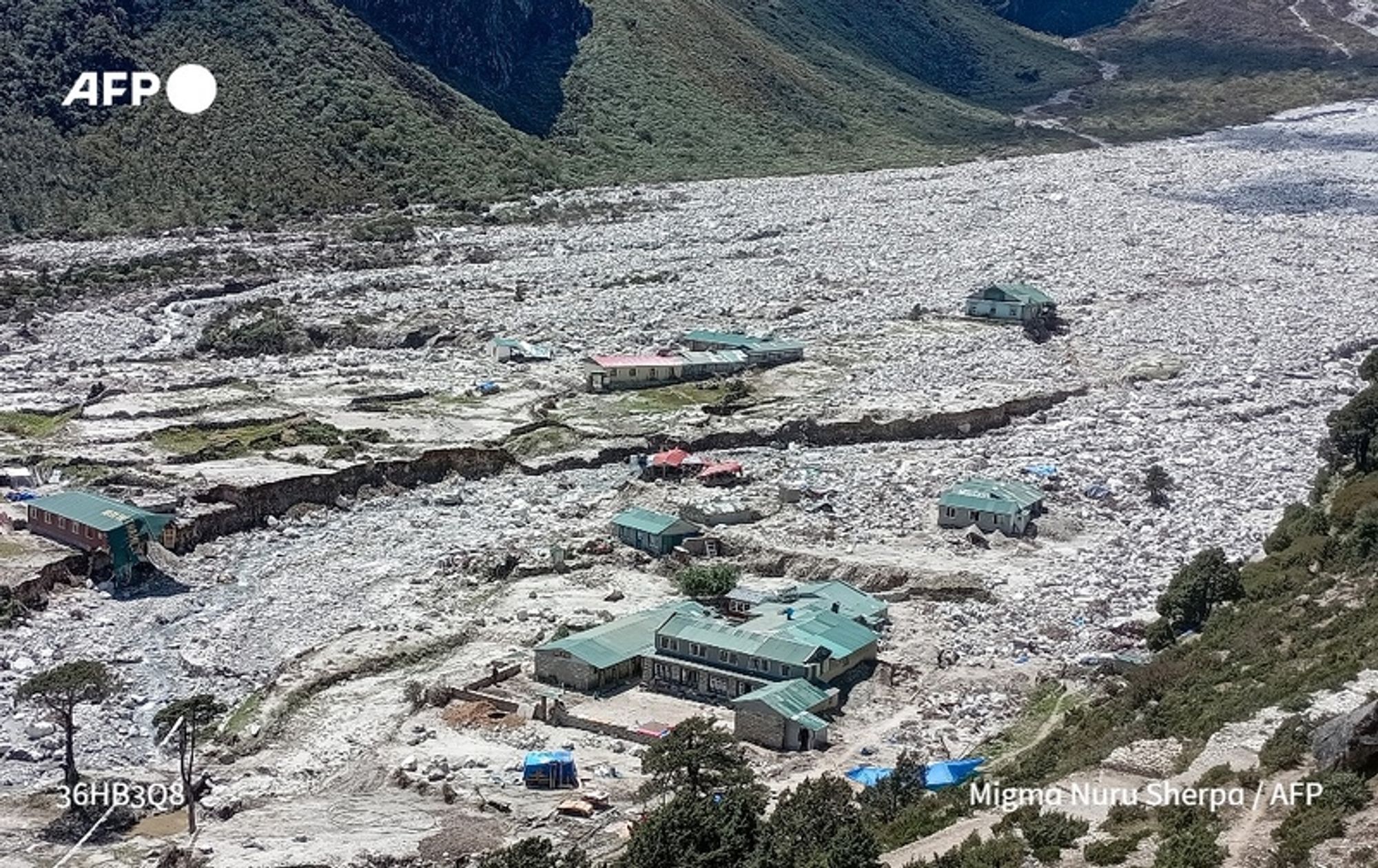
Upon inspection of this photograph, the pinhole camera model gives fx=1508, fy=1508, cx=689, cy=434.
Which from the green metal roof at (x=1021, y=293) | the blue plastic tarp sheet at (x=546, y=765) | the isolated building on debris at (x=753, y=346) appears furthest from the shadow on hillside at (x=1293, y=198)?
the blue plastic tarp sheet at (x=546, y=765)

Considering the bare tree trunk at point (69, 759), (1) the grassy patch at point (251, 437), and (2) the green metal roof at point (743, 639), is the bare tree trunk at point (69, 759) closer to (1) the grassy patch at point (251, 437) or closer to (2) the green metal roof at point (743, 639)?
(2) the green metal roof at point (743, 639)

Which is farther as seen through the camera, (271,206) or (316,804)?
(271,206)

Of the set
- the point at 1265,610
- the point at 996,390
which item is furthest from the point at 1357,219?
the point at 1265,610

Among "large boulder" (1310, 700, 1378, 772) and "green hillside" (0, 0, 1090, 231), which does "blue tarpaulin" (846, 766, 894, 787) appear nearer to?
"large boulder" (1310, 700, 1378, 772)

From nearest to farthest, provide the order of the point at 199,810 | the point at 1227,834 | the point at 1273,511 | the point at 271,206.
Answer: the point at 1227,834 → the point at 199,810 → the point at 1273,511 → the point at 271,206

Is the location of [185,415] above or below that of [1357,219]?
below

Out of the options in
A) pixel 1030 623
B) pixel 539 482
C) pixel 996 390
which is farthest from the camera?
pixel 996 390

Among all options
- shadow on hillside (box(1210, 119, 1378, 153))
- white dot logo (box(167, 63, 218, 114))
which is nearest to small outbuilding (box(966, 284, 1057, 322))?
white dot logo (box(167, 63, 218, 114))

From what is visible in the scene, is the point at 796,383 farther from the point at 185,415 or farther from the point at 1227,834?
the point at 1227,834
